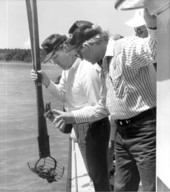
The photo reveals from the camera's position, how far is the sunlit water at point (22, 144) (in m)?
5.38

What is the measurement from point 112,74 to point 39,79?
130 centimetres

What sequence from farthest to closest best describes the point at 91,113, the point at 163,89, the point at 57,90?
the point at 57,90 < the point at 91,113 < the point at 163,89

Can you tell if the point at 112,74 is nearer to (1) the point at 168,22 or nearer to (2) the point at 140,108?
(2) the point at 140,108

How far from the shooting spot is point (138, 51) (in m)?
1.90

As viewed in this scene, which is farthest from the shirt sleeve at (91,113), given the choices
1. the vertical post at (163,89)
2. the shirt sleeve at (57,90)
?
the vertical post at (163,89)

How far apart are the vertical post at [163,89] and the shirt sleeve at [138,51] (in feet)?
1.64

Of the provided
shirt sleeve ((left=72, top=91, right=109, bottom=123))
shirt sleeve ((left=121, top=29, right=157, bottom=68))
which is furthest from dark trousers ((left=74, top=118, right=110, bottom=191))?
shirt sleeve ((left=121, top=29, right=157, bottom=68))

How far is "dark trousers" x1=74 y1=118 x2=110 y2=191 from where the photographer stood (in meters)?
2.94

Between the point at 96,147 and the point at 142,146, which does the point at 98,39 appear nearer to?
the point at 142,146

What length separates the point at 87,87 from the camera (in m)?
2.89

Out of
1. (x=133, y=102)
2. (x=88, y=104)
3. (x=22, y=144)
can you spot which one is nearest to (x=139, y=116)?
(x=133, y=102)

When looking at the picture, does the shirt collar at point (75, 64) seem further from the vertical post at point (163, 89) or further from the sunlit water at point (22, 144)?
the vertical post at point (163, 89)

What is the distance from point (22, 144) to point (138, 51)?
6986 millimetres

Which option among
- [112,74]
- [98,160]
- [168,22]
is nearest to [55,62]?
[98,160]
